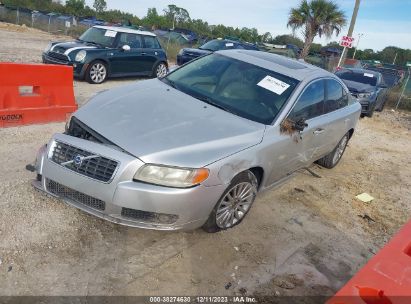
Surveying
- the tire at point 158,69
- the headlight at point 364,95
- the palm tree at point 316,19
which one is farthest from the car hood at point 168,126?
the palm tree at point 316,19

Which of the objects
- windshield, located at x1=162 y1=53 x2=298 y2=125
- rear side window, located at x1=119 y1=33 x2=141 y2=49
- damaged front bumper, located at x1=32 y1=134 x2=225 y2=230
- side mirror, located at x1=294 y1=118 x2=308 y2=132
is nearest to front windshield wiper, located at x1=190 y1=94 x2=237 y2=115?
windshield, located at x1=162 y1=53 x2=298 y2=125

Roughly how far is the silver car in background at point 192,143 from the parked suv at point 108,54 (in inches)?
245

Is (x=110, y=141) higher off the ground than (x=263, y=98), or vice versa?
(x=263, y=98)

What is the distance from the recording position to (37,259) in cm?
319

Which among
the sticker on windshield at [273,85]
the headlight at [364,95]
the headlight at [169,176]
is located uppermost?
the sticker on windshield at [273,85]

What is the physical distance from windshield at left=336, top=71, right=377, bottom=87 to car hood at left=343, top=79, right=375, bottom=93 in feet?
1.19

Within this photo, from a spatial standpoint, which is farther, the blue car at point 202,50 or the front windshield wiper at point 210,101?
the blue car at point 202,50

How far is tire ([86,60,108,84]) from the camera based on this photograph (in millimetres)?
10602

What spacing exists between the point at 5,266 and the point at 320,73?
4.32 meters

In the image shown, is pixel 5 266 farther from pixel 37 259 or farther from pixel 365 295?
pixel 365 295

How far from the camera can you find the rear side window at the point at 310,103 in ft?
14.7

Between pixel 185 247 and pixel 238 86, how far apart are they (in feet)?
6.55

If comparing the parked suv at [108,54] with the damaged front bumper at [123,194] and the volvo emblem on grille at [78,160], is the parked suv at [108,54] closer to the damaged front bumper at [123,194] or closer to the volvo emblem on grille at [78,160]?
the damaged front bumper at [123,194]

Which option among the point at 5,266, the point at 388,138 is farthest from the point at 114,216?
the point at 388,138
